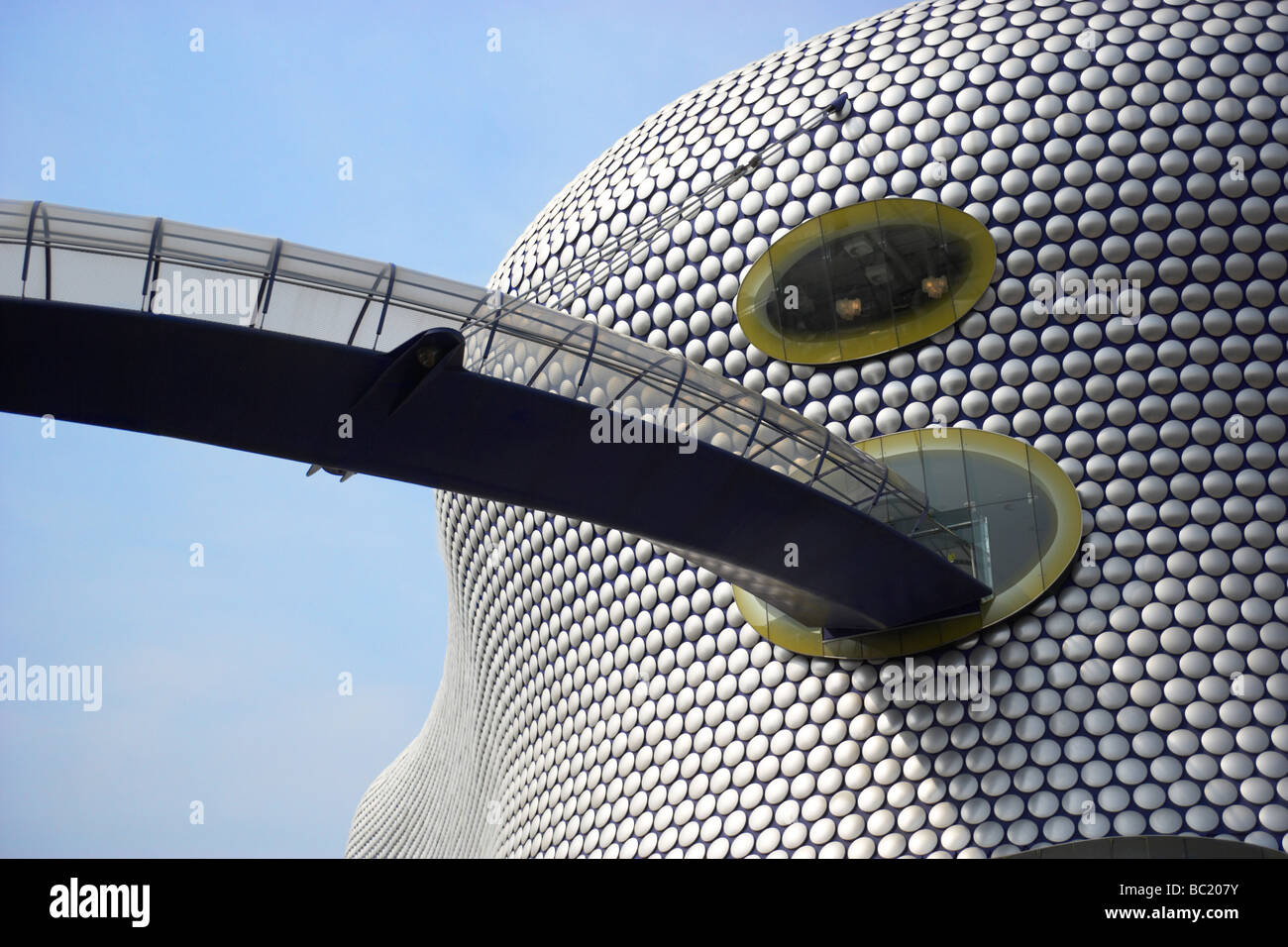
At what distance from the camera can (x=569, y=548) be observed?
16.5 meters

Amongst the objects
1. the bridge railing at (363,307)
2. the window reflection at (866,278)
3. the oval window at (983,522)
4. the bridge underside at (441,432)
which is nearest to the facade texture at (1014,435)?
the oval window at (983,522)

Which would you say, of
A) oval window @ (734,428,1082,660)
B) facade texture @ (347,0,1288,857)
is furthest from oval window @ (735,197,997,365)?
oval window @ (734,428,1082,660)

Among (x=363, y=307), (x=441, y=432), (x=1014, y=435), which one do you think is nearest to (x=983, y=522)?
(x=1014, y=435)

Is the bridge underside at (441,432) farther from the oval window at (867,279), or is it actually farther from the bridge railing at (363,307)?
the oval window at (867,279)

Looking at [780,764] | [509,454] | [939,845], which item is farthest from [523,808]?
[509,454]

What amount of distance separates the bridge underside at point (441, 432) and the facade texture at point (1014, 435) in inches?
25.1

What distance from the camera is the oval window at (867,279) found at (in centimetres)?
1403

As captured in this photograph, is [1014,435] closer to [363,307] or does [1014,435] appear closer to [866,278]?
[866,278]

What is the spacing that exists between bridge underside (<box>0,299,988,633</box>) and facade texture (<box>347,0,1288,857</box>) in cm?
64

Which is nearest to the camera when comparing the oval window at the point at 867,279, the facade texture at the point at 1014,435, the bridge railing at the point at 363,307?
the bridge railing at the point at 363,307

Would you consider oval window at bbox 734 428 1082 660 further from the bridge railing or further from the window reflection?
the bridge railing

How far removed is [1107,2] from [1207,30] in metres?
1.23

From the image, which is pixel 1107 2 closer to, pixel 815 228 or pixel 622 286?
pixel 815 228

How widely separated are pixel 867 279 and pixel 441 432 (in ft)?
21.7
